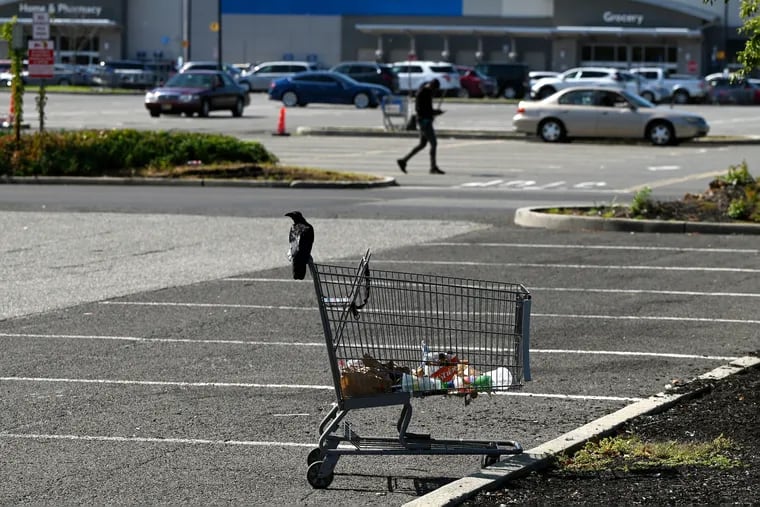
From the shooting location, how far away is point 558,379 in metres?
9.35

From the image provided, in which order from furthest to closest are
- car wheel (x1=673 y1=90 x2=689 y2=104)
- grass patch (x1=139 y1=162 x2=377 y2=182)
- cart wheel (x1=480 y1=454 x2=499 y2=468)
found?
car wheel (x1=673 y1=90 x2=689 y2=104), grass patch (x1=139 y1=162 x2=377 y2=182), cart wheel (x1=480 y1=454 x2=499 y2=468)

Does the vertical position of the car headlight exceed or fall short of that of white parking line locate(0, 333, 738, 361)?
it exceeds it

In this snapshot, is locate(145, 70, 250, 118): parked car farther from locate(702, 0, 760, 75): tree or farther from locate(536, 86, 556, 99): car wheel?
locate(702, 0, 760, 75): tree

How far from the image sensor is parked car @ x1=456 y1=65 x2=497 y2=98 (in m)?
74.0

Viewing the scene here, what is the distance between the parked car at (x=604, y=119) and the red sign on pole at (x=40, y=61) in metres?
14.3

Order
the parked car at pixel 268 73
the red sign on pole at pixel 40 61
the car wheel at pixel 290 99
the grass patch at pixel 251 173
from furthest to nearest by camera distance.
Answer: the parked car at pixel 268 73 → the car wheel at pixel 290 99 → the red sign on pole at pixel 40 61 → the grass patch at pixel 251 173

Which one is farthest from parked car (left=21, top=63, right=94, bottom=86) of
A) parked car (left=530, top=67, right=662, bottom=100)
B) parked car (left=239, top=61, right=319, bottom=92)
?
parked car (left=530, top=67, right=662, bottom=100)

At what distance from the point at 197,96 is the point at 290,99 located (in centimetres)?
1207

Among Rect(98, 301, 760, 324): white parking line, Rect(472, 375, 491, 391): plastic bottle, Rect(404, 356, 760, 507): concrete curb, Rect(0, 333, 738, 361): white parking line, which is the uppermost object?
Rect(472, 375, 491, 391): plastic bottle

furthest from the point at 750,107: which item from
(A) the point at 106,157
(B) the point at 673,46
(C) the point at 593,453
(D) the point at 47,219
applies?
(C) the point at 593,453

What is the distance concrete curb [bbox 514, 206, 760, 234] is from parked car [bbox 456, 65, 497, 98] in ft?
184

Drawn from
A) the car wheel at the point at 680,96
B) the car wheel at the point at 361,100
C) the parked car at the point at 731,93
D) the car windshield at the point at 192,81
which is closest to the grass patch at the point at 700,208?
the car windshield at the point at 192,81

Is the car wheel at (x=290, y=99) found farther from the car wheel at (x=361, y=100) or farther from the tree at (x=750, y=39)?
the tree at (x=750, y=39)

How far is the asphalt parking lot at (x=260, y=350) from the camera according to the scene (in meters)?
7.09
